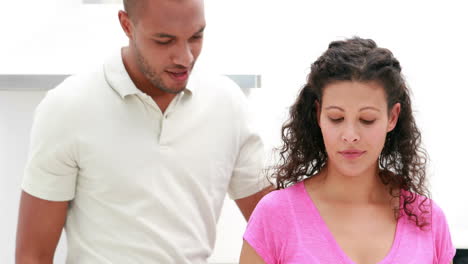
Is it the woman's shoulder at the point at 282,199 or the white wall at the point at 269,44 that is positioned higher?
the white wall at the point at 269,44

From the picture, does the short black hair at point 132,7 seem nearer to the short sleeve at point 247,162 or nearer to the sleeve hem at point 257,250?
the short sleeve at point 247,162

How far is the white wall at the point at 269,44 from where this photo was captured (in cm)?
207

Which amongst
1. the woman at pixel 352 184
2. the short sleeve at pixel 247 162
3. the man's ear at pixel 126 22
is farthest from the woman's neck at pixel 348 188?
the man's ear at pixel 126 22

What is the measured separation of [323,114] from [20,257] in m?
0.79

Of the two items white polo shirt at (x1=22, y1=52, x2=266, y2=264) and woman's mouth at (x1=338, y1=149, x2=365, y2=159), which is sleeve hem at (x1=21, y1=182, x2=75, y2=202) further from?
woman's mouth at (x1=338, y1=149, x2=365, y2=159)

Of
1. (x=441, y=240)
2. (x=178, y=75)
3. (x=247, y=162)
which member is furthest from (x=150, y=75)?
(x=441, y=240)

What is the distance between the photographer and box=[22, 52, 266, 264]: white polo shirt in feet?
5.16

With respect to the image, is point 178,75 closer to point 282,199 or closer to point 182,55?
point 182,55

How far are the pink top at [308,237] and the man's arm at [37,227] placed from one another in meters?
0.50

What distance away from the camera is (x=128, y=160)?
1.58 metres

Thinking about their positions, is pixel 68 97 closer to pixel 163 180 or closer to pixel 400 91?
pixel 163 180

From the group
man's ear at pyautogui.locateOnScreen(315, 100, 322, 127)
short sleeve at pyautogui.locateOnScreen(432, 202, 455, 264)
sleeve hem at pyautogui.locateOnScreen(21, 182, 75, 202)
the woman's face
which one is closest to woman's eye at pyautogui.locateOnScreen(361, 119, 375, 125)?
the woman's face

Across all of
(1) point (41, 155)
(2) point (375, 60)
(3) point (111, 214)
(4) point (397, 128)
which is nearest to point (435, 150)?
(4) point (397, 128)

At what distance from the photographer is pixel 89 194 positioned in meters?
1.62
